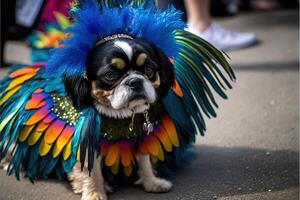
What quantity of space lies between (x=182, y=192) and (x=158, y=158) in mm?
205

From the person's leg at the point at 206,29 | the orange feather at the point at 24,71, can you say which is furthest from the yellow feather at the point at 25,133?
the person's leg at the point at 206,29

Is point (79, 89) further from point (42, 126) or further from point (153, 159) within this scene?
point (153, 159)

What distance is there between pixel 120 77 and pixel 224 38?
8.78 feet

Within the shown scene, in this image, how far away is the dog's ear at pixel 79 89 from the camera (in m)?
2.30

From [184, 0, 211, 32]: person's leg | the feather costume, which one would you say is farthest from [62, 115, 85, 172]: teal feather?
[184, 0, 211, 32]: person's leg

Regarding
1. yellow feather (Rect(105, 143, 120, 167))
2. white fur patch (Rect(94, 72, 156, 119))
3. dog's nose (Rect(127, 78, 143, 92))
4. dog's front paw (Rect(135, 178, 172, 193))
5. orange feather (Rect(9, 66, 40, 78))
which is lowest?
dog's front paw (Rect(135, 178, 172, 193))

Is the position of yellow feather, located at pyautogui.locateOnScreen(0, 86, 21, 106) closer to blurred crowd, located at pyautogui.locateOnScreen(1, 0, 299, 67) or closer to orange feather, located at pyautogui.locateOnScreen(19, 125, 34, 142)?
orange feather, located at pyautogui.locateOnScreen(19, 125, 34, 142)

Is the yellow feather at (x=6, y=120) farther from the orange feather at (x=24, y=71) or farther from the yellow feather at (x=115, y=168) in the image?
the yellow feather at (x=115, y=168)

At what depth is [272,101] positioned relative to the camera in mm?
Answer: 3732

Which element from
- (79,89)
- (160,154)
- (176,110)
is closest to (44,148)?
(79,89)

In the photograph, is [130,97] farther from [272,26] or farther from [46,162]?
[272,26]

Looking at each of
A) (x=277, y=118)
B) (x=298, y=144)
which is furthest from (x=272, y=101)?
(x=298, y=144)

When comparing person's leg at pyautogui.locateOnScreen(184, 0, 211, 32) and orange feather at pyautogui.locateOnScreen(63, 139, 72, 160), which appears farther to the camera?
person's leg at pyautogui.locateOnScreen(184, 0, 211, 32)

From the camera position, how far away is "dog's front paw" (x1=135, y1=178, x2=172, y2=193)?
255cm
